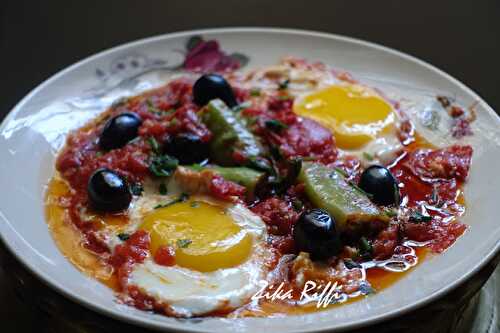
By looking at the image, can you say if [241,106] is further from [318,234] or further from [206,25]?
[206,25]

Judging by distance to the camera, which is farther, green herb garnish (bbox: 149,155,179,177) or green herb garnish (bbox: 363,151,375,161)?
green herb garnish (bbox: 363,151,375,161)

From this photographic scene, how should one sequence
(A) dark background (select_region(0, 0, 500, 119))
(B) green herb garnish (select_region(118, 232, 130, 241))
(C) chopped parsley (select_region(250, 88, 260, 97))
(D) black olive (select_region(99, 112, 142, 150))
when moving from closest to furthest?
(B) green herb garnish (select_region(118, 232, 130, 241)) < (D) black olive (select_region(99, 112, 142, 150)) < (C) chopped parsley (select_region(250, 88, 260, 97)) < (A) dark background (select_region(0, 0, 500, 119))

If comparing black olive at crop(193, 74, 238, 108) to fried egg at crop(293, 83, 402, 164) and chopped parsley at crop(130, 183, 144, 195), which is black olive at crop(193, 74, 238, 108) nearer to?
fried egg at crop(293, 83, 402, 164)

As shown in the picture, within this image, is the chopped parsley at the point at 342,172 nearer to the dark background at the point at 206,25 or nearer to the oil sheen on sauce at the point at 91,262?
the oil sheen on sauce at the point at 91,262

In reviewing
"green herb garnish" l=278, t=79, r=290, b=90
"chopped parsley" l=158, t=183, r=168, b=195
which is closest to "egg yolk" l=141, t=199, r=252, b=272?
"chopped parsley" l=158, t=183, r=168, b=195

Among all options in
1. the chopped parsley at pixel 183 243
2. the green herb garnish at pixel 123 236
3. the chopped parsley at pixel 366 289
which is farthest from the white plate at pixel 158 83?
the chopped parsley at pixel 183 243

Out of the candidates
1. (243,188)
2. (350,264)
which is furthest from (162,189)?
(350,264)
